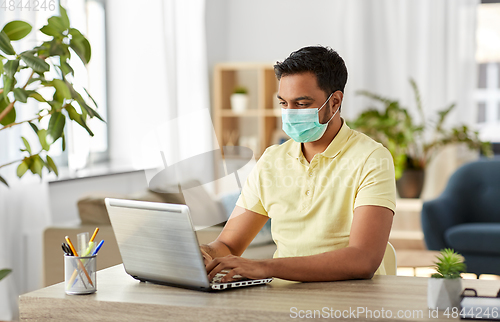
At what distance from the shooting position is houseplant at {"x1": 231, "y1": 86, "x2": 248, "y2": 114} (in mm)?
5504

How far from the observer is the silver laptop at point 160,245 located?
1.22 metres

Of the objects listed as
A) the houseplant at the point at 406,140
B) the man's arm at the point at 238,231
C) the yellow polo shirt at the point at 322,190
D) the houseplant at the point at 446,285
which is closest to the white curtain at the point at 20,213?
the man's arm at the point at 238,231

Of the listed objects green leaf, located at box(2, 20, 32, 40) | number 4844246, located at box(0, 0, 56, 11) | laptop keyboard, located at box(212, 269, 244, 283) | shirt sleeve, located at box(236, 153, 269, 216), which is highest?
number 4844246, located at box(0, 0, 56, 11)

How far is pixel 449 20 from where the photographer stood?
16.7 feet

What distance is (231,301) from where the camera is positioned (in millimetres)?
1188

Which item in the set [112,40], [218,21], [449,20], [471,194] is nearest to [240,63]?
[218,21]

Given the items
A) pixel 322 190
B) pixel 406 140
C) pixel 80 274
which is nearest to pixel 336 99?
pixel 322 190

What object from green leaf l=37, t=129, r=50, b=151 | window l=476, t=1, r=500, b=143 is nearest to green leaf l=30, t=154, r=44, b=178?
green leaf l=37, t=129, r=50, b=151

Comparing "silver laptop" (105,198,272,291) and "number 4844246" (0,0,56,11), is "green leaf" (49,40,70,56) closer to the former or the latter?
"silver laptop" (105,198,272,291)

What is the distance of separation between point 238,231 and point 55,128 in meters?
0.59

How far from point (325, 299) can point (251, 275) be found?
191 mm

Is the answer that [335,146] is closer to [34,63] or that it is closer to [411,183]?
[34,63]

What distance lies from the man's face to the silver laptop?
495mm

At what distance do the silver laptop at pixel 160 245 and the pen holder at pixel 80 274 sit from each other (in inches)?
3.7
